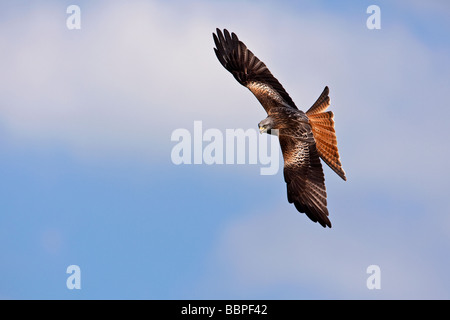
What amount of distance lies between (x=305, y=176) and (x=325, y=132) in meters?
0.84

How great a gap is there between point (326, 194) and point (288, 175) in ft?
2.45

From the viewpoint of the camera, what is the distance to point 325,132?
507 inches

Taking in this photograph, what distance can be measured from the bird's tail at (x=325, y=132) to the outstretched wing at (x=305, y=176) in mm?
196

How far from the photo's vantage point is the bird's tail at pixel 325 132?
42.1 feet

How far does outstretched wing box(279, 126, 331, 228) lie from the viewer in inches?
498


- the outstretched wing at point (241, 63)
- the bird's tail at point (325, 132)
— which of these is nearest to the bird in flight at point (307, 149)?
the bird's tail at point (325, 132)

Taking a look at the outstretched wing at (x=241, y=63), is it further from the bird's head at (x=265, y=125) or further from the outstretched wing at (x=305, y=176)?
the outstretched wing at (x=305, y=176)

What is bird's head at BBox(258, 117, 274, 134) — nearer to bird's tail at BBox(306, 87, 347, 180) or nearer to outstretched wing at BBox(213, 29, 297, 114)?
bird's tail at BBox(306, 87, 347, 180)

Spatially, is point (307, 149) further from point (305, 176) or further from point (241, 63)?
point (241, 63)

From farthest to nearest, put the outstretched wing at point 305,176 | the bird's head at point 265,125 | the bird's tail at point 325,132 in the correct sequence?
the bird's head at point 265,125
the bird's tail at point 325,132
the outstretched wing at point 305,176

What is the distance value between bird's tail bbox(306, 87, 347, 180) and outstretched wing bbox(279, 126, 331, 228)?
20 centimetres

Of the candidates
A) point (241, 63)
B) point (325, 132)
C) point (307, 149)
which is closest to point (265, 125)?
point (307, 149)

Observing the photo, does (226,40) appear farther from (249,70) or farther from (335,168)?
(335,168)
